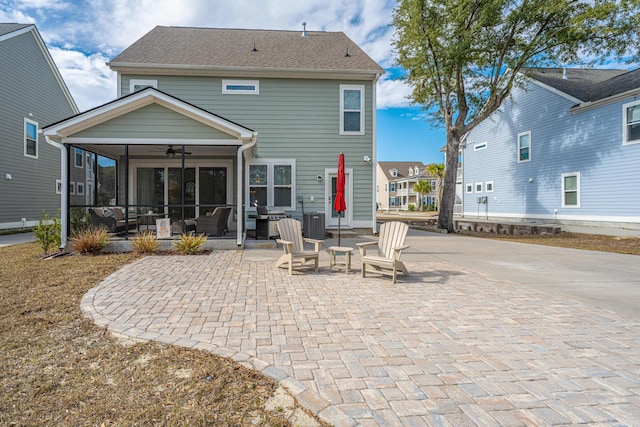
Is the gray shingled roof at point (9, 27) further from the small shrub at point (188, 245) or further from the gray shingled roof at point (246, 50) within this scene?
the small shrub at point (188, 245)

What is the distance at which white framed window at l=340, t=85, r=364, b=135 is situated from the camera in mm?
12609

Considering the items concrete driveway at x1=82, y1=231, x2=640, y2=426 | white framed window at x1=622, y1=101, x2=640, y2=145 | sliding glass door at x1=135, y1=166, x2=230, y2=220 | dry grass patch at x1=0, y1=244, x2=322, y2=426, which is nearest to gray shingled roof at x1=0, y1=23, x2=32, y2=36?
sliding glass door at x1=135, y1=166, x2=230, y2=220

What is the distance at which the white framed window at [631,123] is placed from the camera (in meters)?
13.7

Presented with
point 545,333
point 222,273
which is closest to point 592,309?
point 545,333

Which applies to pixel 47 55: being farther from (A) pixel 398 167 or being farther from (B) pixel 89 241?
(A) pixel 398 167

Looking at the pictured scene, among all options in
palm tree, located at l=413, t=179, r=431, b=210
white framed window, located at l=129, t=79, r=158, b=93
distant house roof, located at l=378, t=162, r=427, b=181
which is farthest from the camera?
distant house roof, located at l=378, t=162, r=427, b=181

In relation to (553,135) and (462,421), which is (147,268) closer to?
(462,421)

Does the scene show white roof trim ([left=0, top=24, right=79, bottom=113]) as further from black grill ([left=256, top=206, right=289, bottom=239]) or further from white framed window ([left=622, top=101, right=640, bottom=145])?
white framed window ([left=622, top=101, right=640, bottom=145])

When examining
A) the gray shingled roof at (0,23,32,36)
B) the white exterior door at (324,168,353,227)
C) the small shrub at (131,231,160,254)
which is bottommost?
the small shrub at (131,231,160,254)

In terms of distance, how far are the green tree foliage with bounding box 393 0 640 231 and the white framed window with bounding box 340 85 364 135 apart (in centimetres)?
413

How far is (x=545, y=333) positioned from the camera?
3.64m

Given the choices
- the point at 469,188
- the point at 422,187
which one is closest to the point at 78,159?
the point at 469,188

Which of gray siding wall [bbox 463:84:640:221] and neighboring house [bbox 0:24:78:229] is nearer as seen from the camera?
neighboring house [bbox 0:24:78:229]

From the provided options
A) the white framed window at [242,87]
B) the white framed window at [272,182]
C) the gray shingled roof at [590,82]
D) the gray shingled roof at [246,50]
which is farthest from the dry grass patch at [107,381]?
the gray shingled roof at [590,82]
